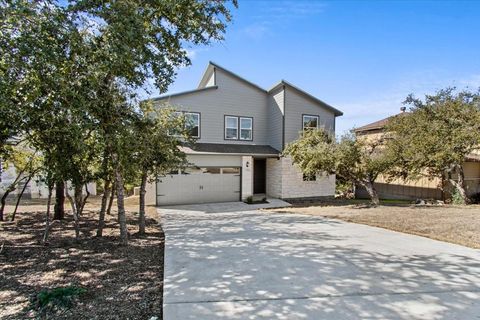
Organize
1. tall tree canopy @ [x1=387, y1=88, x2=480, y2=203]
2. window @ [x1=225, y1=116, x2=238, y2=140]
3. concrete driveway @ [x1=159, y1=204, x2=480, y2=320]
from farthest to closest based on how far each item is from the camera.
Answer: window @ [x1=225, y1=116, x2=238, y2=140] → tall tree canopy @ [x1=387, y1=88, x2=480, y2=203] → concrete driveway @ [x1=159, y1=204, x2=480, y2=320]

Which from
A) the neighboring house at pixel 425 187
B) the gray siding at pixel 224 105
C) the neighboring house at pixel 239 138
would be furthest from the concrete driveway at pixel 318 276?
the neighboring house at pixel 425 187

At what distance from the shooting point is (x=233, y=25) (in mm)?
7488

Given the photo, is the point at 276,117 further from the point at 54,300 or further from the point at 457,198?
the point at 54,300

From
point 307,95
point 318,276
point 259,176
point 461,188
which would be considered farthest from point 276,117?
point 318,276

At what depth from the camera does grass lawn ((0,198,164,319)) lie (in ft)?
11.6

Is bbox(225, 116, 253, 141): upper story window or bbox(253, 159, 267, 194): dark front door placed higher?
bbox(225, 116, 253, 141): upper story window

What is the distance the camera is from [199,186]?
49.4ft

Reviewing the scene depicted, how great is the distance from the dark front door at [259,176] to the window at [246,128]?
2.08m

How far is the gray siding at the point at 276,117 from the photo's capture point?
16000mm

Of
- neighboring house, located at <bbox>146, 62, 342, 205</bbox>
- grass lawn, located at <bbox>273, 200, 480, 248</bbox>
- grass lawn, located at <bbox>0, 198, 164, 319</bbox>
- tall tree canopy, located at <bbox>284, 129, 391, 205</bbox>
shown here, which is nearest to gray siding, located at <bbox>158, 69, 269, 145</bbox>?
neighboring house, located at <bbox>146, 62, 342, 205</bbox>

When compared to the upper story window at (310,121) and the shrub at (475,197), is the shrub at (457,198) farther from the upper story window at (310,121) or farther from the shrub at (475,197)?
the upper story window at (310,121)

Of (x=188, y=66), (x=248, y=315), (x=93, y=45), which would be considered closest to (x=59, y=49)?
(x=93, y=45)

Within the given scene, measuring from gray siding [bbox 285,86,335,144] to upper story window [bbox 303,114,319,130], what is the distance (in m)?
0.24

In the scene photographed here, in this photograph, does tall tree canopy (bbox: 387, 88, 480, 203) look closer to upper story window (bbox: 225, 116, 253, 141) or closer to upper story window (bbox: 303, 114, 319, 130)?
upper story window (bbox: 303, 114, 319, 130)
